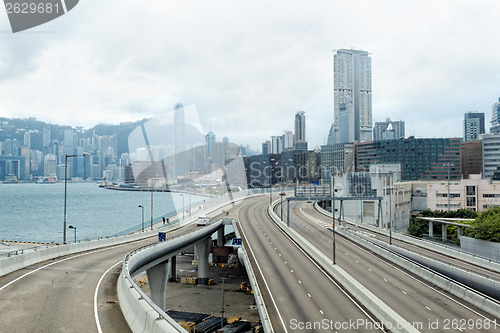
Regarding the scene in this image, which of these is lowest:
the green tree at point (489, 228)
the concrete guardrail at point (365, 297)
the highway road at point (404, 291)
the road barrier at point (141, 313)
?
the highway road at point (404, 291)

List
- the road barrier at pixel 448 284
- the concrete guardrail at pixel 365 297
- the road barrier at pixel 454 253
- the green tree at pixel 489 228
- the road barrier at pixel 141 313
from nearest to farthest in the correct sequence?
the road barrier at pixel 141 313
the concrete guardrail at pixel 365 297
the road barrier at pixel 448 284
the road barrier at pixel 454 253
the green tree at pixel 489 228

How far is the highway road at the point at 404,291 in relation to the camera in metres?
25.6

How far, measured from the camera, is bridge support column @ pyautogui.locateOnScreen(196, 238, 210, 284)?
64.2 meters

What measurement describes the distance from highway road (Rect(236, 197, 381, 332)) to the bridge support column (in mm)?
14767

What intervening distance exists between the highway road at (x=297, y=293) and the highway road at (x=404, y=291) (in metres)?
2.67

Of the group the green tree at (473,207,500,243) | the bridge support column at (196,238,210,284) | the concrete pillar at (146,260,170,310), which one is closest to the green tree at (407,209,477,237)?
the green tree at (473,207,500,243)

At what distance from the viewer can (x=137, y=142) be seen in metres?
124

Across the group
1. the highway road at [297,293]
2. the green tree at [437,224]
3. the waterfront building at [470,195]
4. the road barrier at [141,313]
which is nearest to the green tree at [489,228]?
the green tree at [437,224]

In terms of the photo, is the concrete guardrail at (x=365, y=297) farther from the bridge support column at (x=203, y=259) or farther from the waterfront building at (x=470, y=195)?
the waterfront building at (x=470, y=195)

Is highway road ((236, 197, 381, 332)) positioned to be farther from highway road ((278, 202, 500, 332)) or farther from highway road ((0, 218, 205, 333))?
highway road ((0, 218, 205, 333))

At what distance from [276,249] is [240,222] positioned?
22.0 m

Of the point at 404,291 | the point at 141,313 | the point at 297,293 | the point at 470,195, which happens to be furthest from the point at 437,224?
the point at 141,313

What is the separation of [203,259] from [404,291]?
38.7 m

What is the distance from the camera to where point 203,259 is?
6450 cm
